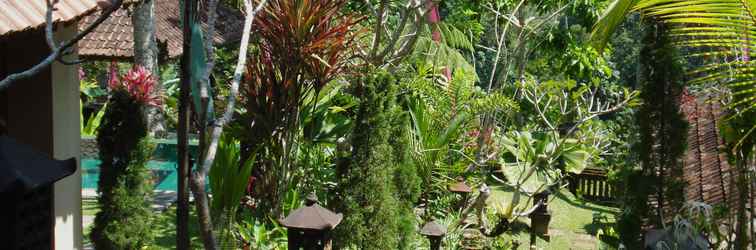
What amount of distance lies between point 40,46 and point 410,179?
312cm

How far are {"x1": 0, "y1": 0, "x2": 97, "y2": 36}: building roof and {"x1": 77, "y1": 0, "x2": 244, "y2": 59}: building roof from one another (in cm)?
510

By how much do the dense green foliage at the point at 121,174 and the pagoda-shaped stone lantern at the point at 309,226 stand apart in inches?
58.5

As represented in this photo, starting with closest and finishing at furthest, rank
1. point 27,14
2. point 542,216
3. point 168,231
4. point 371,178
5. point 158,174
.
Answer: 1. point 27,14
2. point 371,178
3. point 168,231
4. point 542,216
5. point 158,174

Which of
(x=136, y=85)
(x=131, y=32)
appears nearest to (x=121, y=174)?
(x=136, y=85)

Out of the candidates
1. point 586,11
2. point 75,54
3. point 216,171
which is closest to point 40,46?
point 75,54

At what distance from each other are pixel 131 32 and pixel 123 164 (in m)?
7.85

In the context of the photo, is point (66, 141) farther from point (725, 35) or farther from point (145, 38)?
point (145, 38)

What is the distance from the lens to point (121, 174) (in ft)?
18.9

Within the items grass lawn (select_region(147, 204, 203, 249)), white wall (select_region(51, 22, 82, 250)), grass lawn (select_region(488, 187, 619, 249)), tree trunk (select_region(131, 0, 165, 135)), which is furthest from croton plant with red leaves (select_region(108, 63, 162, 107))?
grass lawn (select_region(488, 187, 619, 249))

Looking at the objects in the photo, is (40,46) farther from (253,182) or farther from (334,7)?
(253,182)

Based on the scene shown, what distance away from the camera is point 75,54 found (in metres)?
5.88

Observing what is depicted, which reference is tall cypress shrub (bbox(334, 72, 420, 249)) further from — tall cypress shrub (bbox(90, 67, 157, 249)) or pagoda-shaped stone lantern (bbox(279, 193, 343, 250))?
tall cypress shrub (bbox(90, 67, 157, 249))

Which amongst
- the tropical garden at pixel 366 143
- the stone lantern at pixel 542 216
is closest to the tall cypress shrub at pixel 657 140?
the tropical garden at pixel 366 143

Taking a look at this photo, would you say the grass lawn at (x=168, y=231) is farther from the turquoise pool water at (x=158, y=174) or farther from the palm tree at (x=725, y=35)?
the palm tree at (x=725, y=35)
